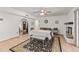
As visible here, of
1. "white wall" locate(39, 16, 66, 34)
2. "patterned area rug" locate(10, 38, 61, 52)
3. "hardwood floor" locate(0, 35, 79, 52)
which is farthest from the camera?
"white wall" locate(39, 16, 66, 34)

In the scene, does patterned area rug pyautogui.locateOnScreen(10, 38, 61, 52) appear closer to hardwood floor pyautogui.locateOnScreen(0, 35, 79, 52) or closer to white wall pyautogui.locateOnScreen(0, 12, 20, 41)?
hardwood floor pyautogui.locateOnScreen(0, 35, 79, 52)

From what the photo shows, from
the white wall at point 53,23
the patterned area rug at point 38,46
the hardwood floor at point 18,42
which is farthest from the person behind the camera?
the white wall at point 53,23

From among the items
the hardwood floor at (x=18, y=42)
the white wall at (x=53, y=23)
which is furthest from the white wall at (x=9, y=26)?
the white wall at (x=53, y=23)

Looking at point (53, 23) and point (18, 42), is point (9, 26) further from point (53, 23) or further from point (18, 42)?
point (53, 23)

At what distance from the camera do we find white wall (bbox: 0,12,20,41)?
1611 mm

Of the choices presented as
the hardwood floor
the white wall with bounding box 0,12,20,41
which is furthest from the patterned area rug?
the white wall with bounding box 0,12,20,41

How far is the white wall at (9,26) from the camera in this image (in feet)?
5.29

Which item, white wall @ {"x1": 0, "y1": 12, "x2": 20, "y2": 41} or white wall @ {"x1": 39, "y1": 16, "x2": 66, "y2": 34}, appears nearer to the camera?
white wall @ {"x1": 0, "y1": 12, "x2": 20, "y2": 41}

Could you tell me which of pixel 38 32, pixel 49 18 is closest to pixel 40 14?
pixel 49 18

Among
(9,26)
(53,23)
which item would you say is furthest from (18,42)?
(53,23)

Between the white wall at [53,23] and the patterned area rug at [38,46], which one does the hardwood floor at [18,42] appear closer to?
the patterned area rug at [38,46]

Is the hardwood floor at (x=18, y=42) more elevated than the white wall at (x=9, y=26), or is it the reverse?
the white wall at (x=9, y=26)

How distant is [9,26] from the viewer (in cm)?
175
